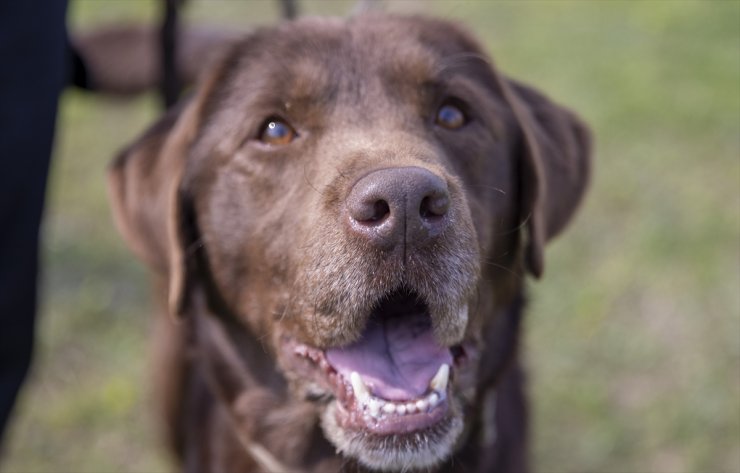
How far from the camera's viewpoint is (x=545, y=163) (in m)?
3.03

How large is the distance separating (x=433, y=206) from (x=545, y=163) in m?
0.96

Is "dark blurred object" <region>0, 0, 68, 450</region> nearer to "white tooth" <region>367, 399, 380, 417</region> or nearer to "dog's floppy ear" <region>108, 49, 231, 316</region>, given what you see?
"dog's floppy ear" <region>108, 49, 231, 316</region>

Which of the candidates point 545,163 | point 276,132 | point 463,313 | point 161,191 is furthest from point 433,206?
point 161,191

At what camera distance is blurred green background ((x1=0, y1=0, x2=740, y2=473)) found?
4.27m

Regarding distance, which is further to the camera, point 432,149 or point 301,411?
point 301,411

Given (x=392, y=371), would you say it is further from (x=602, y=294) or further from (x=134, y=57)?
(x=602, y=294)

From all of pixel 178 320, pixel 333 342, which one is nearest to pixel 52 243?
pixel 178 320

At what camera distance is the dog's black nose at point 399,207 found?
6.95ft

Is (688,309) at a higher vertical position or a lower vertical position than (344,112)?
lower

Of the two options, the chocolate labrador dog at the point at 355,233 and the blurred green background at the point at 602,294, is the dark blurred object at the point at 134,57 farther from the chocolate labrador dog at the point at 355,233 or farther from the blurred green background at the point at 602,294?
the chocolate labrador dog at the point at 355,233

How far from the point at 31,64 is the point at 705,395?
11.0ft

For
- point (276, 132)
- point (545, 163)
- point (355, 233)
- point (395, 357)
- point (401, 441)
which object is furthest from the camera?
point (545, 163)

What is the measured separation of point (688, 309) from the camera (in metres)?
4.91

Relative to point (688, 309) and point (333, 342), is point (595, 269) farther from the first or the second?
point (333, 342)
